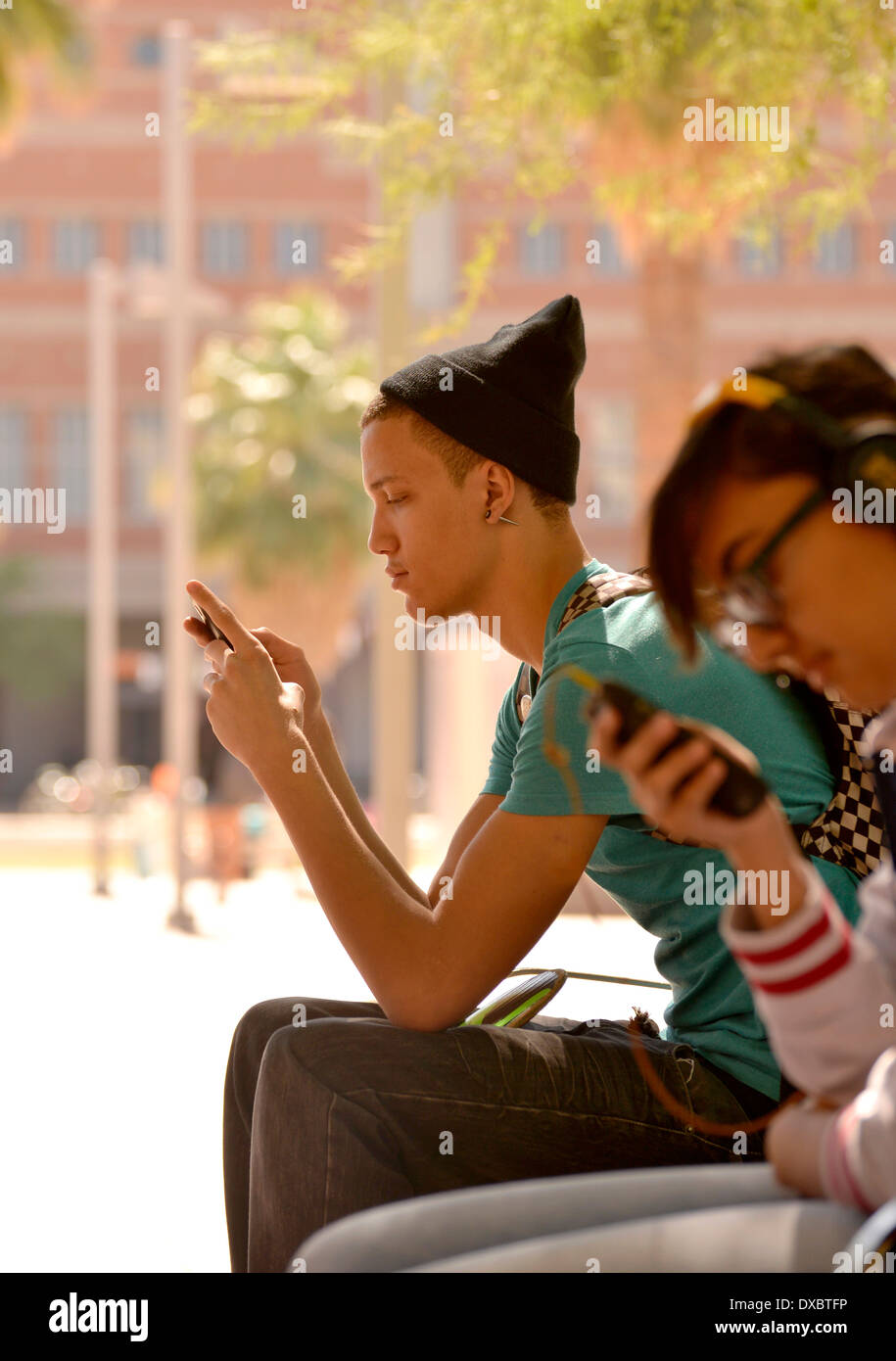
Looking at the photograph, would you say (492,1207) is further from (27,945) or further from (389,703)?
(27,945)

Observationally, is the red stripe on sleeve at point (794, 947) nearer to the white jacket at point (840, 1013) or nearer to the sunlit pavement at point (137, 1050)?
the white jacket at point (840, 1013)

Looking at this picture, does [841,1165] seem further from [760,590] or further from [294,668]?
[294,668]

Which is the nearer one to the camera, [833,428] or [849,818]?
[833,428]

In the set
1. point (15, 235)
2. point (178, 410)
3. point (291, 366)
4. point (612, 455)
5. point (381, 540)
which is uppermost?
point (15, 235)

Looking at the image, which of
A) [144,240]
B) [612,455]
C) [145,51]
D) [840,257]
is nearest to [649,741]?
[612,455]

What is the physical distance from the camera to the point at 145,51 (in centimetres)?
4369

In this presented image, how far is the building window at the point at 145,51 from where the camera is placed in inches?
1708

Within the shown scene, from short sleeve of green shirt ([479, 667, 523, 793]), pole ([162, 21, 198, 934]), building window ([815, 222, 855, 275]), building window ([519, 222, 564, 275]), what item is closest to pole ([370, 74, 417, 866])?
short sleeve of green shirt ([479, 667, 523, 793])

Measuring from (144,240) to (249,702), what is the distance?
140ft

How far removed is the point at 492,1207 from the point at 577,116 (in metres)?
4.83

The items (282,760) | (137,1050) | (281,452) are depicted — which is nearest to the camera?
(282,760)

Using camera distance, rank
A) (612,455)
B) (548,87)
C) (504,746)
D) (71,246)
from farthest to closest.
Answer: (71,246) < (612,455) < (548,87) < (504,746)

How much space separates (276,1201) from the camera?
1.87 metres
